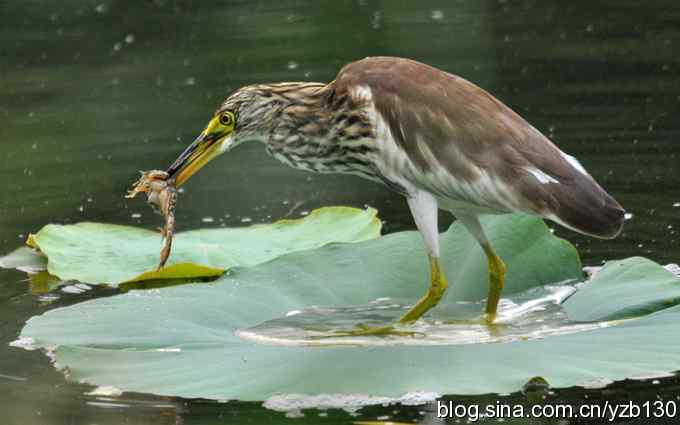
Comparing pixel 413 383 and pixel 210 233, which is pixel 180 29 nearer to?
pixel 210 233

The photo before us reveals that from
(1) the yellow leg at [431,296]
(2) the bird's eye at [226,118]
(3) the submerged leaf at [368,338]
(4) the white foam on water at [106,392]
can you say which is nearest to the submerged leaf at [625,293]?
(3) the submerged leaf at [368,338]

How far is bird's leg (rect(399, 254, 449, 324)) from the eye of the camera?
604cm

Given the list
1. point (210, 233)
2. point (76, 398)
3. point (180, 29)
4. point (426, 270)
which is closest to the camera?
point (76, 398)

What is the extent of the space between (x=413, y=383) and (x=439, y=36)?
8840mm

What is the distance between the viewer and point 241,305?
609cm

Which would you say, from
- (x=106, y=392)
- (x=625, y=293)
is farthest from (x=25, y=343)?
(x=625, y=293)

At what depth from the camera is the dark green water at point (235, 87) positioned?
630 centimetres

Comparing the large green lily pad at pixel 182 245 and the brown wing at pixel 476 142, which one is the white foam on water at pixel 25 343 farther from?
the brown wing at pixel 476 142

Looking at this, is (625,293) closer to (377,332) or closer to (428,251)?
(428,251)

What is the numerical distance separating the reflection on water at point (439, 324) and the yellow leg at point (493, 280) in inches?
1.6

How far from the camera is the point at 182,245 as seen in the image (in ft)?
23.6

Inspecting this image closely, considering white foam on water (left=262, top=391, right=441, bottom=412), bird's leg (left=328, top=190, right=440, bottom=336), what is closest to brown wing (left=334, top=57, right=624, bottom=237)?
bird's leg (left=328, top=190, right=440, bottom=336)

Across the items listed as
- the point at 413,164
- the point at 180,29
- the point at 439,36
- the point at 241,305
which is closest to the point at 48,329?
the point at 241,305

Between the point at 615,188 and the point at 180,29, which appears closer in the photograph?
the point at 615,188
